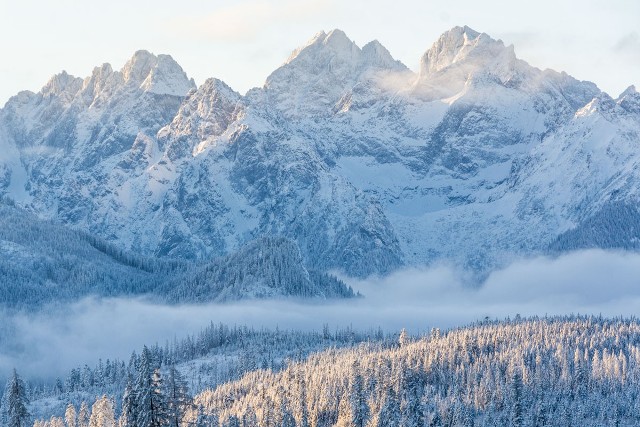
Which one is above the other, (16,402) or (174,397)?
(174,397)

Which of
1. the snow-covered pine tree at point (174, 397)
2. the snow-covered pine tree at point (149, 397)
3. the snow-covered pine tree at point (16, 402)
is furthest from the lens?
the snow-covered pine tree at point (16, 402)

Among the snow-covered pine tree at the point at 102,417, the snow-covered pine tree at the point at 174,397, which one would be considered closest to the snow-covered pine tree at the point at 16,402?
the snow-covered pine tree at the point at 174,397

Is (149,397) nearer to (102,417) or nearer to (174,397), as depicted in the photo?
(174,397)

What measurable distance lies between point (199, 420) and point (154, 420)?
38.1m

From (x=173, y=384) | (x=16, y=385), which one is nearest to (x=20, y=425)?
(x=16, y=385)

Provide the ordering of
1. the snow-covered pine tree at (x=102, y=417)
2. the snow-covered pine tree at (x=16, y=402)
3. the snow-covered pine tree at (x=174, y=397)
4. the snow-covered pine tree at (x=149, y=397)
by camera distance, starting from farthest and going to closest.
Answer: the snow-covered pine tree at (x=102, y=417) < the snow-covered pine tree at (x=16, y=402) < the snow-covered pine tree at (x=174, y=397) < the snow-covered pine tree at (x=149, y=397)

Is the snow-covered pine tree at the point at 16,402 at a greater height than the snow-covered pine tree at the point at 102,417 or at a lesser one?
greater

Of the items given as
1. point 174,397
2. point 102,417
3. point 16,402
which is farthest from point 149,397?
point 102,417

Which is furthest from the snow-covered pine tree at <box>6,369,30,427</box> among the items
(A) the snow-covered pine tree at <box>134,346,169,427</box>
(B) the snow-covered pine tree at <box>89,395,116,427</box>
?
(B) the snow-covered pine tree at <box>89,395,116,427</box>

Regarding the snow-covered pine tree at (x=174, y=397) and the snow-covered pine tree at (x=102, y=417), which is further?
the snow-covered pine tree at (x=102, y=417)

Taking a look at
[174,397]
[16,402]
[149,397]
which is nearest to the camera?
[149,397]

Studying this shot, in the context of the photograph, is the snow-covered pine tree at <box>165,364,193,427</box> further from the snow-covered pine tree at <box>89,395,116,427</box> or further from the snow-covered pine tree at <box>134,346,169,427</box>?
the snow-covered pine tree at <box>89,395,116,427</box>

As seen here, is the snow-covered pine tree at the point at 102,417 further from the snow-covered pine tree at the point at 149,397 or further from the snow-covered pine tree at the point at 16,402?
the snow-covered pine tree at the point at 149,397

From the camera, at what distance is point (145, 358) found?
113562 millimetres
